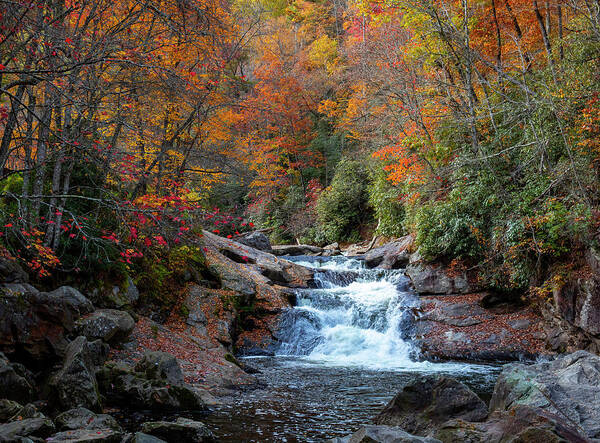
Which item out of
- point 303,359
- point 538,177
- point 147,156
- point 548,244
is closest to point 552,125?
point 538,177

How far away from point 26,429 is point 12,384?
149cm

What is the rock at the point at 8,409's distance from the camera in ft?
14.7

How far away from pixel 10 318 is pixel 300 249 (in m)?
15.9

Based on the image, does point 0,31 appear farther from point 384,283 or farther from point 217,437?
point 384,283

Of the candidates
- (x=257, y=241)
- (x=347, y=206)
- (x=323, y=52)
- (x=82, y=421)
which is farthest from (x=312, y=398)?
(x=323, y=52)

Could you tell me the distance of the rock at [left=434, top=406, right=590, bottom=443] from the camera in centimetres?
336

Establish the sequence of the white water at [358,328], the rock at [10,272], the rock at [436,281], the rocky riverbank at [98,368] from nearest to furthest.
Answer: the rocky riverbank at [98,368] < the rock at [10,272] < the white water at [358,328] < the rock at [436,281]

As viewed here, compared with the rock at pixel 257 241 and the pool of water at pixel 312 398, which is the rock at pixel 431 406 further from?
the rock at pixel 257 241

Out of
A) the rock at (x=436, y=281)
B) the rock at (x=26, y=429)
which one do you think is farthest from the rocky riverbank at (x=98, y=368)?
the rock at (x=436, y=281)

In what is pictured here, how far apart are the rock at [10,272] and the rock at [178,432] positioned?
11.8ft

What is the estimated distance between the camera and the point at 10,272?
665 cm

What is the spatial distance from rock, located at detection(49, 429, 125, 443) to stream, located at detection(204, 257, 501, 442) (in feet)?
4.23

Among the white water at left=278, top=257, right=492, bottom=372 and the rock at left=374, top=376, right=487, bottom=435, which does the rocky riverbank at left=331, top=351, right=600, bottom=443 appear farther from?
the white water at left=278, top=257, right=492, bottom=372

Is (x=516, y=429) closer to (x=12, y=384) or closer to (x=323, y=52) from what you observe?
(x=12, y=384)
